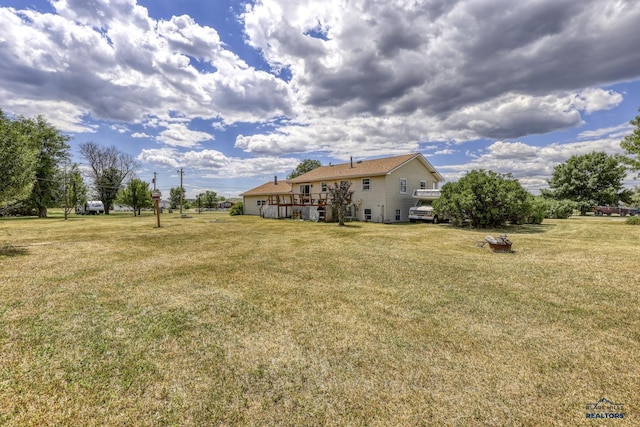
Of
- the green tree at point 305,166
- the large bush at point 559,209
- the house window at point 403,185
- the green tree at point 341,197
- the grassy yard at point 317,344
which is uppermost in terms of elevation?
the green tree at point 305,166

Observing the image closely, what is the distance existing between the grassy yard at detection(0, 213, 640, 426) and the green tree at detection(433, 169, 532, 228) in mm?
9648

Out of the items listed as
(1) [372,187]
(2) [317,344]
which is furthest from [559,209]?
(2) [317,344]

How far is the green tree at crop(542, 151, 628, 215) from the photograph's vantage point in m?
34.1

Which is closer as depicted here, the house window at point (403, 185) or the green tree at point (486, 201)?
the green tree at point (486, 201)

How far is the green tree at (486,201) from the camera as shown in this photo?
17359 millimetres

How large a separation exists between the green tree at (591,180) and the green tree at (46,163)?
6832cm

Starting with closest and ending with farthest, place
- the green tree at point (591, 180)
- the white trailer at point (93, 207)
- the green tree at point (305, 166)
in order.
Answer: the green tree at point (591, 180)
the white trailer at point (93, 207)
the green tree at point (305, 166)

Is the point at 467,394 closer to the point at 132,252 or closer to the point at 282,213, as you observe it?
the point at 132,252

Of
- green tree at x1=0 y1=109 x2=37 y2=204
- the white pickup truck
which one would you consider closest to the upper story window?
the white pickup truck

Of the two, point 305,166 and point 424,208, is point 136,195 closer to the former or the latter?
point 305,166

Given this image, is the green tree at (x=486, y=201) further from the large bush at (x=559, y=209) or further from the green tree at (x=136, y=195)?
the green tree at (x=136, y=195)

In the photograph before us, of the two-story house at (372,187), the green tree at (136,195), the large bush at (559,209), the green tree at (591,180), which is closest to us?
the two-story house at (372,187)

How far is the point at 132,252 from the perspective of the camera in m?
10.6

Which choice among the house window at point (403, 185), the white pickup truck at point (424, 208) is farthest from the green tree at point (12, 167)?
the house window at point (403, 185)
